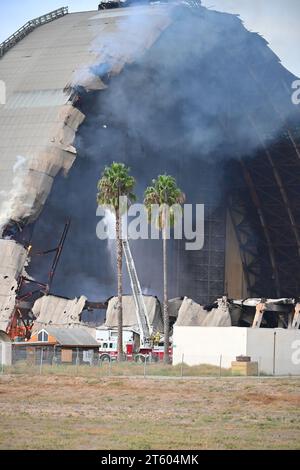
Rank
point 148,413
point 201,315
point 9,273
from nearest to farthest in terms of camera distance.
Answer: point 148,413 < point 9,273 < point 201,315

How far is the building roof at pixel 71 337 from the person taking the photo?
9519cm

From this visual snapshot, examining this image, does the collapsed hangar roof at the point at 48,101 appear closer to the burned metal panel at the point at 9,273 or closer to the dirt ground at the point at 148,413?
the burned metal panel at the point at 9,273

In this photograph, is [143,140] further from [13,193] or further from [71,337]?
[71,337]

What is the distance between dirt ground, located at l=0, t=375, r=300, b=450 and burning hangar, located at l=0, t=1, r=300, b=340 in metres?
39.5

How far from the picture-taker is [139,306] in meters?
113

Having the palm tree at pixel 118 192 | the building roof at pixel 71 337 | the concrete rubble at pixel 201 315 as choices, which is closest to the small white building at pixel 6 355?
the building roof at pixel 71 337

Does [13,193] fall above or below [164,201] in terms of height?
above

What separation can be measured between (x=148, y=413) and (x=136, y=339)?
50.6 m

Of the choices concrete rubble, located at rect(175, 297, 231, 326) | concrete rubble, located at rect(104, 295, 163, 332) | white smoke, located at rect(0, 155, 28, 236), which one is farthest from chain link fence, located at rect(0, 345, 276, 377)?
concrete rubble, located at rect(175, 297, 231, 326)
